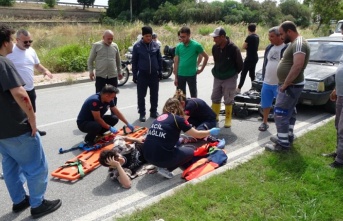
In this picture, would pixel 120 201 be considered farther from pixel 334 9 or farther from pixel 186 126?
pixel 334 9

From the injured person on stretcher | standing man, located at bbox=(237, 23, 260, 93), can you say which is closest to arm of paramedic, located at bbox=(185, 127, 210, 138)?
the injured person on stretcher

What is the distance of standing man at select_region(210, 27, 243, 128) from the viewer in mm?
6133

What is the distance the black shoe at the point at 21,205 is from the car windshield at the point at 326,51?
6935 mm

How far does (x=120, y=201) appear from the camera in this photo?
12.6 ft

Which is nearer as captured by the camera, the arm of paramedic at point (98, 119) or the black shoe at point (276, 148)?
the black shoe at point (276, 148)

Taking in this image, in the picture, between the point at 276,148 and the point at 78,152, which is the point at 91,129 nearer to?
the point at 78,152

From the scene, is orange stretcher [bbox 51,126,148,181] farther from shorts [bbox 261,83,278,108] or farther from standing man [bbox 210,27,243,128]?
shorts [bbox 261,83,278,108]

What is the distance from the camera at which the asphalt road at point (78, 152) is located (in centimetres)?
370

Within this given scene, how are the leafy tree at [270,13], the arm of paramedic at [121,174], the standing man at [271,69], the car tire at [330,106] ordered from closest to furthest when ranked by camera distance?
the arm of paramedic at [121,174] < the standing man at [271,69] < the car tire at [330,106] < the leafy tree at [270,13]

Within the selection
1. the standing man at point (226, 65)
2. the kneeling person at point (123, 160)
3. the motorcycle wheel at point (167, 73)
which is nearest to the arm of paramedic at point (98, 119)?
the kneeling person at point (123, 160)

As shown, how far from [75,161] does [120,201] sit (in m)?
1.22

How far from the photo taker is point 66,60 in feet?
44.4

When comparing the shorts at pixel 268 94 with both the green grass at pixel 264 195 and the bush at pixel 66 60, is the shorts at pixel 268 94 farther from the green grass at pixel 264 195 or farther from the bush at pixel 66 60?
the bush at pixel 66 60

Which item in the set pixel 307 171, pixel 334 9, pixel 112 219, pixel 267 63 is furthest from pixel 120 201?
pixel 334 9
